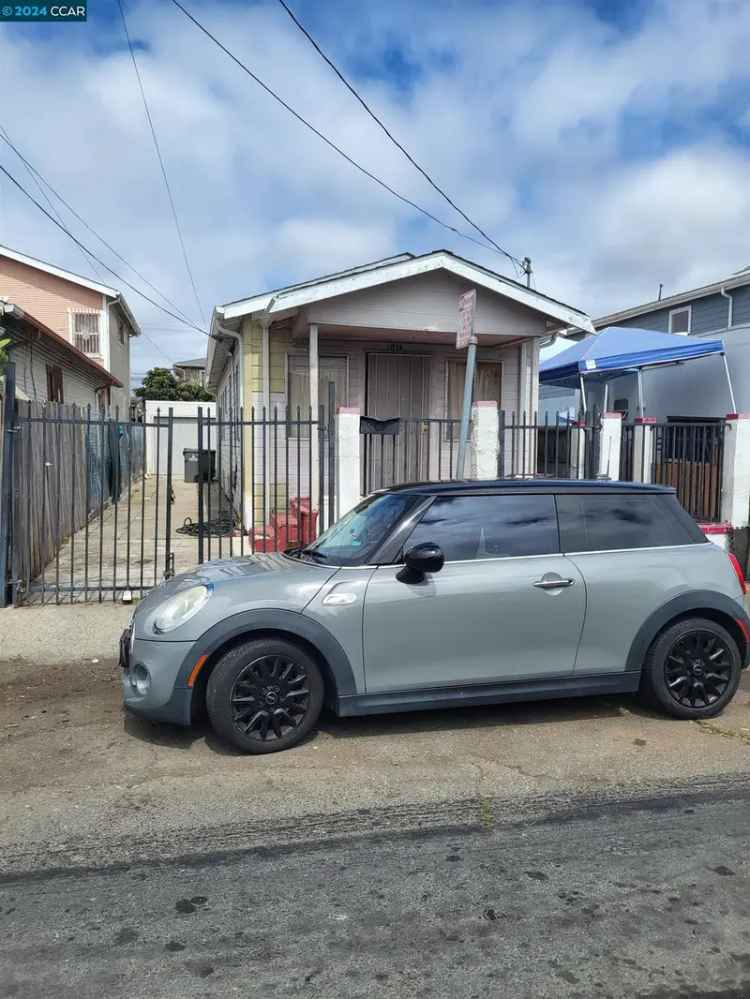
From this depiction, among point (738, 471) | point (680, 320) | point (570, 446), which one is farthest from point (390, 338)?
point (680, 320)

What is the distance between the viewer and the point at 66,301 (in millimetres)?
22406

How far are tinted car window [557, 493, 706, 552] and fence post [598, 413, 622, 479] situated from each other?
14.7 ft

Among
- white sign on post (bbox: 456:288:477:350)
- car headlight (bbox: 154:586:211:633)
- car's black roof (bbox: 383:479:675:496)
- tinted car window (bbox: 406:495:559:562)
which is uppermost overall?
white sign on post (bbox: 456:288:477:350)

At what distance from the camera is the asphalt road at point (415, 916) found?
257cm

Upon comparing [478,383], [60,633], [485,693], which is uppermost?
[478,383]

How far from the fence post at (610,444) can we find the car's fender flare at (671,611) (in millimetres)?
4729

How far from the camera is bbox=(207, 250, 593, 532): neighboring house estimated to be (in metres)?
10.7

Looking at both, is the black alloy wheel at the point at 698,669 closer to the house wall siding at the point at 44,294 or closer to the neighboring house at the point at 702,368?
the neighboring house at the point at 702,368

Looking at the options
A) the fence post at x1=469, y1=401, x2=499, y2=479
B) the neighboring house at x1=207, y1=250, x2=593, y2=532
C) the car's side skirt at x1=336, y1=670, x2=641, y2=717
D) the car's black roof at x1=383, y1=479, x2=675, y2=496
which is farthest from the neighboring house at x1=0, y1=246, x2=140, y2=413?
the car's side skirt at x1=336, y1=670, x2=641, y2=717

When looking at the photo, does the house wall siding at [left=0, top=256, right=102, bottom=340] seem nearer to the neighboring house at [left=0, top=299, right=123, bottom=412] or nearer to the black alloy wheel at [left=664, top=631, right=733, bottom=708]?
the neighboring house at [left=0, top=299, right=123, bottom=412]

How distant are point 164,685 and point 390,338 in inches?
330

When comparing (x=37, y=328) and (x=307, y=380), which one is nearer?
(x=37, y=328)

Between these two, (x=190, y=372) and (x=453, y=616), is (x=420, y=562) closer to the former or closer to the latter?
(x=453, y=616)

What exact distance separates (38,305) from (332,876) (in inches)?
878
